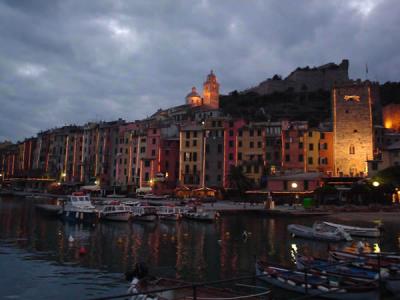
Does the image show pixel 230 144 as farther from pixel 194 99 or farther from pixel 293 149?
pixel 194 99

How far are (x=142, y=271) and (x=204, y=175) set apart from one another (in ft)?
247

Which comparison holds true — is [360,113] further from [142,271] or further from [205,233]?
[142,271]

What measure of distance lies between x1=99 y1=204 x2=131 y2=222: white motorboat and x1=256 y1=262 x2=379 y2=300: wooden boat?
32695 mm

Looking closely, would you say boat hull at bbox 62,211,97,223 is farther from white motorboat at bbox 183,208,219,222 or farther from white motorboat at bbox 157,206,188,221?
white motorboat at bbox 183,208,219,222

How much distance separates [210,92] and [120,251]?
121 metres

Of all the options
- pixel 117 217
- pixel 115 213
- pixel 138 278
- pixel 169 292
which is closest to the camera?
pixel 169 292

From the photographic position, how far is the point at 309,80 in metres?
150

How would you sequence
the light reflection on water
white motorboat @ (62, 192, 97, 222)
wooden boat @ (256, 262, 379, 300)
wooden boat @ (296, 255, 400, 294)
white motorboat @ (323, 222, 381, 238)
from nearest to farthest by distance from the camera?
wooden boat @ (256, 262, 379, 300)
wooden boat @ (296, 255, 400, 294)
the light reflection on water
white motorboat @ (323, 222, 381, 238)
white motorboat @ (62, 192, 97, 222)

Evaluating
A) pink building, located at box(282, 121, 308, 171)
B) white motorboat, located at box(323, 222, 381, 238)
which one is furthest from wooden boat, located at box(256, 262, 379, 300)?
pink building, located at box(282, 121, 308, 171)

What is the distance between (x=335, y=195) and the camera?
2913 inches

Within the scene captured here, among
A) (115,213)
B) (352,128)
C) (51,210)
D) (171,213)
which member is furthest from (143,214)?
(352,128)

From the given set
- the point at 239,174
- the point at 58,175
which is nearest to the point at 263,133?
the point at 239,174

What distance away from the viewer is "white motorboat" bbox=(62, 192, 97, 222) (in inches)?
1975

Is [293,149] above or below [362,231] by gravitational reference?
above
